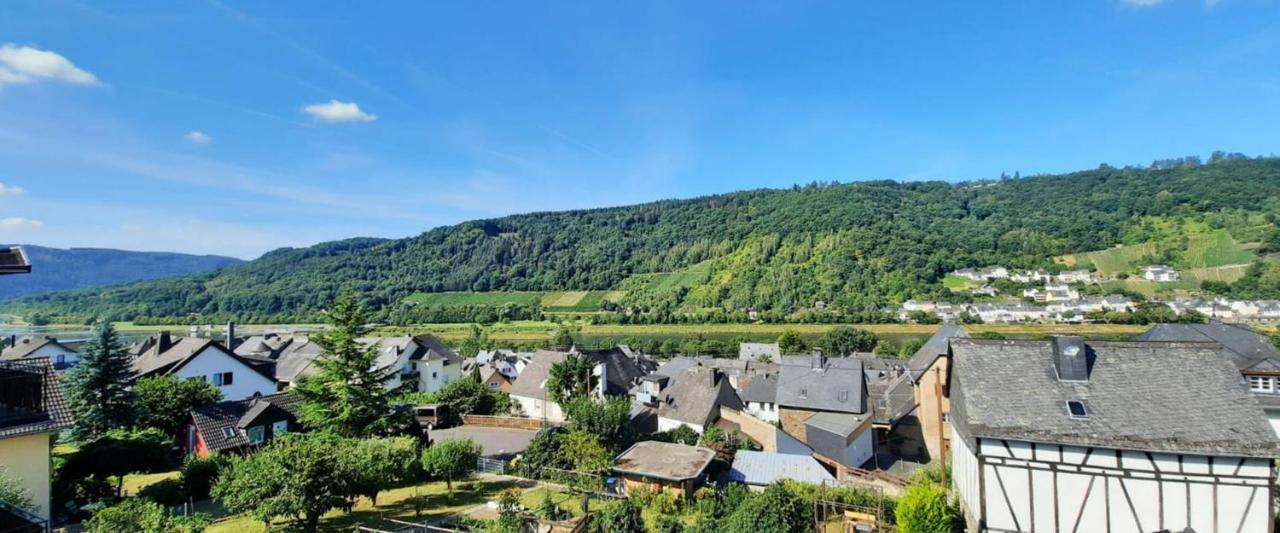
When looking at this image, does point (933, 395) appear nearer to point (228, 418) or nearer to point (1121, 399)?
point (1121, 399)

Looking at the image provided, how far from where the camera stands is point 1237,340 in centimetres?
2241

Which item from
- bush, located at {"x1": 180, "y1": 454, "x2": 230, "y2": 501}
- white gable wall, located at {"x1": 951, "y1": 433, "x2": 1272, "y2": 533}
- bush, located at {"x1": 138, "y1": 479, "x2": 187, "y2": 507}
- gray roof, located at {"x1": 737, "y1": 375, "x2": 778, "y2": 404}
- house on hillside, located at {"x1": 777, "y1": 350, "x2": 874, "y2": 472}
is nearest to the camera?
white gable wall, located at {"x1": 951, "y1": 433, "x2": 1272, "y2": 533}

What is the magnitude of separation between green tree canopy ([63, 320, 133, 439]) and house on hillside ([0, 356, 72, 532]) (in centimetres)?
1263

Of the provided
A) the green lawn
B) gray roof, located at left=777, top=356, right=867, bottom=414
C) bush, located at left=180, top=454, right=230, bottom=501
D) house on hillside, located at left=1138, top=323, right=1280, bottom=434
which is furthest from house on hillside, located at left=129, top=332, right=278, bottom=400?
house on hillside, located at left=1138, top=323, right=1280, bottom=434

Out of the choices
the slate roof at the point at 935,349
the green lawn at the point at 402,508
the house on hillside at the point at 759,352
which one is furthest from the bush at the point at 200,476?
the house on hillside at the point at 759,352

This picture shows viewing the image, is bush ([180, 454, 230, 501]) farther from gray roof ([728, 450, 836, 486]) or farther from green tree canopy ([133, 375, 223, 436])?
gray roof ([728, 450, 836, 486])

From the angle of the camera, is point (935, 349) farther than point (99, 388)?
Yes

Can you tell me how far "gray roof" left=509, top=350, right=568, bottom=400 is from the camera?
4281cm

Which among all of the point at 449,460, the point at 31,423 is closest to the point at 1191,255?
the point at 449,460

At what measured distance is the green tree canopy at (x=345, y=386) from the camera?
23766 mm

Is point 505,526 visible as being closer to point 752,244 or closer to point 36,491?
point 36,491

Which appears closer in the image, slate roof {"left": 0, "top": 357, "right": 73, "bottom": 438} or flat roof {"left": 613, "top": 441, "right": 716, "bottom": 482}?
slate roof {"left": 0, "top": 357, "right": 73, "bottom": 438}

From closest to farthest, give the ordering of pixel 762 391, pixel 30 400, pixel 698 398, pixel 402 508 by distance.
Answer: pixel 30 400 → pixel 402 508 → pixel 698 398 → pixel 762 391

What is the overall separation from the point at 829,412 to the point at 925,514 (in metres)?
20.7
